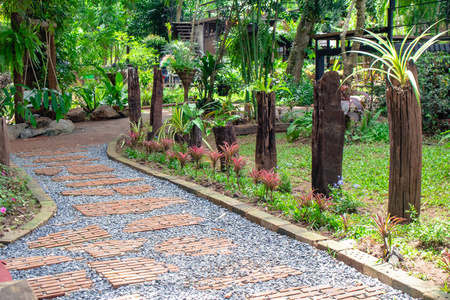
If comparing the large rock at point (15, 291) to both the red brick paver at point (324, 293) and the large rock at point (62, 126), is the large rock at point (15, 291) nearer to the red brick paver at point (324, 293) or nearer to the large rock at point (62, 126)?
the red brick paver at point (324, 293)

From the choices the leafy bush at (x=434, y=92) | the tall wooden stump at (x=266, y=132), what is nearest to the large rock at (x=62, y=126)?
the tall wooden stump at (x=266, y=132)

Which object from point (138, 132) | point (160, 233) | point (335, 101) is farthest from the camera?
point (138, 132)

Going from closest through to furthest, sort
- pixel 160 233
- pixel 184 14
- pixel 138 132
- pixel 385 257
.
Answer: pixel 385 257 → pixel 160 233 → pixel 138 132 → pixel 184 14

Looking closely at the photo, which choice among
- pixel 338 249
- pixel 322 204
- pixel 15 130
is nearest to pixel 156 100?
pixel 15 130

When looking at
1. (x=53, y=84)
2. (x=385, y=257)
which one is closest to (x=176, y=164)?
(x=385, y=257)

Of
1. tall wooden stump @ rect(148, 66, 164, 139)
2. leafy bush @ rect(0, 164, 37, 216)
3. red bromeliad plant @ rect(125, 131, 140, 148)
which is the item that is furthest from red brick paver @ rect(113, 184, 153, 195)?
tall wooden stump @ rect(148, 66, 164, 139)

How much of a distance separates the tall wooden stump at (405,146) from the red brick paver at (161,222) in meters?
1.60

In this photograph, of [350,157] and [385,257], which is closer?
[385,257]

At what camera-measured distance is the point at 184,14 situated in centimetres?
2747

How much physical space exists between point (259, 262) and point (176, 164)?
125 inches

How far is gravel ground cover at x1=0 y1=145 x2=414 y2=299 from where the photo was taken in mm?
2539

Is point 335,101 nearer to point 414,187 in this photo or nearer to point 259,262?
point 414,187

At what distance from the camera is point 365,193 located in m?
4.38

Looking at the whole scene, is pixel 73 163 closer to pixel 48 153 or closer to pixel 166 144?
pixel 48 153
